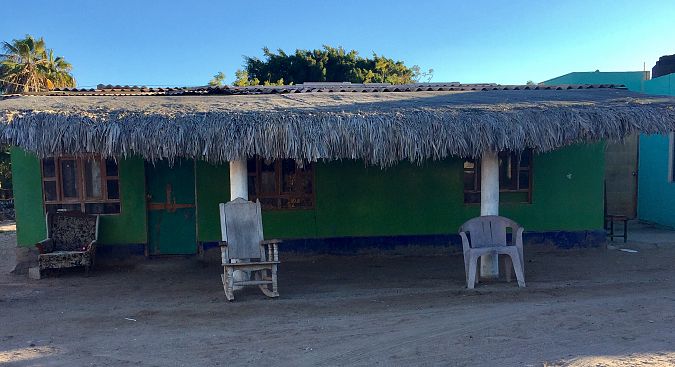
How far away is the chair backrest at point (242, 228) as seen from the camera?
5.81 meters

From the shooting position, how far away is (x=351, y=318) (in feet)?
15.4

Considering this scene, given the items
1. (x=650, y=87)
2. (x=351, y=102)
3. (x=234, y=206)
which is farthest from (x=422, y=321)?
(x=650, y=87)

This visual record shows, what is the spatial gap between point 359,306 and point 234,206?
2.03 m

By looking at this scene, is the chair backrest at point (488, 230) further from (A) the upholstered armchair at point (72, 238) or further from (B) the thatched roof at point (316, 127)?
(A) the upholstered armchair at point (72, 238)

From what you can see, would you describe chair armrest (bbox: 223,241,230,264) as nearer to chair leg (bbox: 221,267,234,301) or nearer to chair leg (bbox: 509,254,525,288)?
chair leg (bbox: 221,267,234,301)

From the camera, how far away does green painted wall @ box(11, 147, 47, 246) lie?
714 cm

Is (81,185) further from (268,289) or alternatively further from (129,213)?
(268,289)

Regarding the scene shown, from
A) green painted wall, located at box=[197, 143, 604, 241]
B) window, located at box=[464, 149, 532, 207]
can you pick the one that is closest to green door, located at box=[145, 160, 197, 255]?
green painted wall, located at box=[197, 143, 604, 241]

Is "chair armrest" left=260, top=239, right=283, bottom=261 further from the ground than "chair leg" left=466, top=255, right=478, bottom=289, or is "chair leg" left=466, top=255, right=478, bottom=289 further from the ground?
"chair armrest" left=260, top=239, right=283, bottom=261

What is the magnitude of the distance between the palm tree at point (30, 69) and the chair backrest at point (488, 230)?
15.1 metres

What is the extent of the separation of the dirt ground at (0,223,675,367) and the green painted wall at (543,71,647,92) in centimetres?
625

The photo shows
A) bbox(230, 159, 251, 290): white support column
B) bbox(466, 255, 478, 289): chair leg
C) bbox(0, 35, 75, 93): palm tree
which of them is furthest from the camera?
bbox(0, 35, 75, 93): palm tree

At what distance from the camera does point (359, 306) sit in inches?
202

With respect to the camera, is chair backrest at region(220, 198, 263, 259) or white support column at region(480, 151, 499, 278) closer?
chair backrest at region(220, 198, 263, 259)
